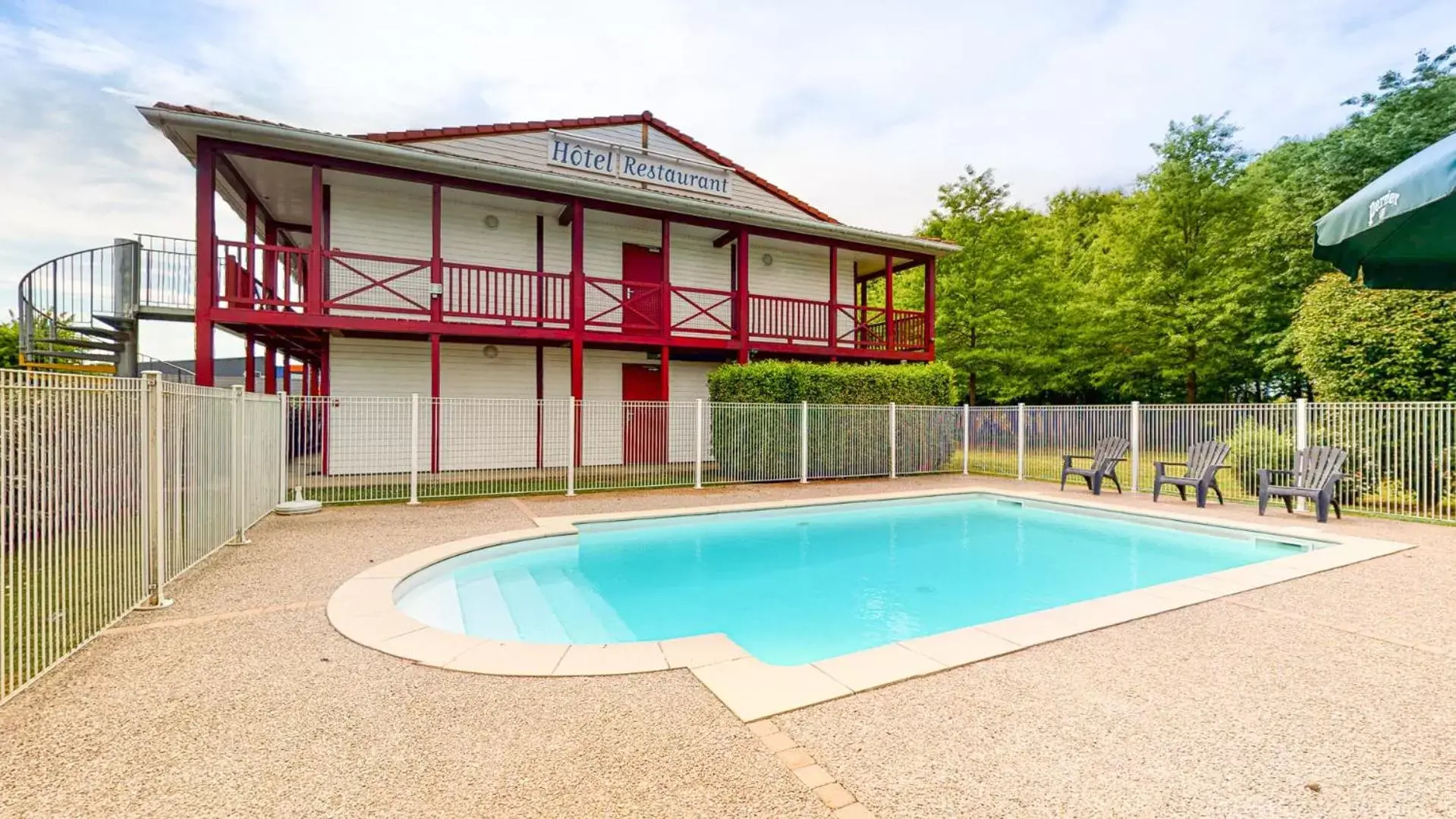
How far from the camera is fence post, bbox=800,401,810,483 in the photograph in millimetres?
12383

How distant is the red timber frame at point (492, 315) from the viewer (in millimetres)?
10141

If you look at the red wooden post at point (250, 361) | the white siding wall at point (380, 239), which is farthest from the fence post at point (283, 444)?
the red wooden post at point (250, 361)

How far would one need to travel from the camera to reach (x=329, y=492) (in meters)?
9.66

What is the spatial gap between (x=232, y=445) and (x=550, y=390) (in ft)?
24.9

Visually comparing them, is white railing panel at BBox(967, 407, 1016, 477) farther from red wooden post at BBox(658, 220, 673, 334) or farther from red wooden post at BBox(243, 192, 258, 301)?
red wooden post at BBox(243, 192, 258, 301)

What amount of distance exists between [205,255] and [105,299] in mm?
2745

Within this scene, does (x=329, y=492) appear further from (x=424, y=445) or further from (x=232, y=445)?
(x=232, y=445)

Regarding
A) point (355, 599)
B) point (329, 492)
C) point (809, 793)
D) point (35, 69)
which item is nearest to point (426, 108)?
point (35, 69)

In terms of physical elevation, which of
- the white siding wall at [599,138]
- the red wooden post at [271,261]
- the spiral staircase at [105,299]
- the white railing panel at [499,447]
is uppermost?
the white siding wall at [599,138]

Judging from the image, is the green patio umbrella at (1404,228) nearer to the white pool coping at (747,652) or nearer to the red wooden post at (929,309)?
the white pool coping at (747,652)

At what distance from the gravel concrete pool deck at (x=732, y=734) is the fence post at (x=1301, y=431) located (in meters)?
6.03

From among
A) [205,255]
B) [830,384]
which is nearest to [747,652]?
[830,384]

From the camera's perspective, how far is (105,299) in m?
10.7

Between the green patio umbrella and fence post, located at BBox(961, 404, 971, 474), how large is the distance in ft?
36.9
